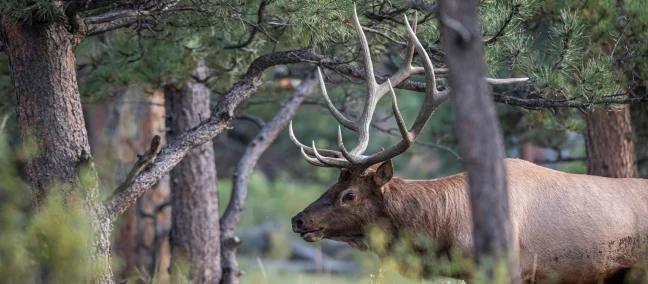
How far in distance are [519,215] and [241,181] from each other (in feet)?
9.31

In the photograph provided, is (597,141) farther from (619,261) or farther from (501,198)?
(501,198)

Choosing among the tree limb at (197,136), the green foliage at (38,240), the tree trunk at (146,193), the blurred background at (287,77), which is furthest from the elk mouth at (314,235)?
the tree trunk at (146,193)

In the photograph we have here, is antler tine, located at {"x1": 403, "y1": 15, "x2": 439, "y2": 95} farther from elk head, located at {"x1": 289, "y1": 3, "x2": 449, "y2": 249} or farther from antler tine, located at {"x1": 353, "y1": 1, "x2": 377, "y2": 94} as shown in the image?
elk head, located at {"x1": 289, "y1": 3, "x2": 449, "y2": 249}

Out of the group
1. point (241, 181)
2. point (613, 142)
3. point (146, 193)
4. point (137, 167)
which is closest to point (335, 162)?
point (137, 167)

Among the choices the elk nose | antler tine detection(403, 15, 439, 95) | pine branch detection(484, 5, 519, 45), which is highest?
pine branch detection(484, 5, 519, 45)

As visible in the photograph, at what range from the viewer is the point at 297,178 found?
20.8 m

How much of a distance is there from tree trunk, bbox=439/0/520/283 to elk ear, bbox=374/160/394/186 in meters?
2.50

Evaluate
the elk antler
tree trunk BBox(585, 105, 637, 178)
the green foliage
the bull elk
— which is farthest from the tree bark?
the green foliage

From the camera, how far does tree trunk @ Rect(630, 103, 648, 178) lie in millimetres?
8297

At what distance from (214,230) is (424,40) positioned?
3.02 m

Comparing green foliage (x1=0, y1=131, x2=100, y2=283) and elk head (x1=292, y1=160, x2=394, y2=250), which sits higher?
elk head (x1=292, y1=160, x2=394, y2=250)

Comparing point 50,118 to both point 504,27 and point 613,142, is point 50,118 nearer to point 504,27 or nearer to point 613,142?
point 504,27

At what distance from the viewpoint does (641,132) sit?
28.6ft

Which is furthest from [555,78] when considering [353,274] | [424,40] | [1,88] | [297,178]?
[297,178]
